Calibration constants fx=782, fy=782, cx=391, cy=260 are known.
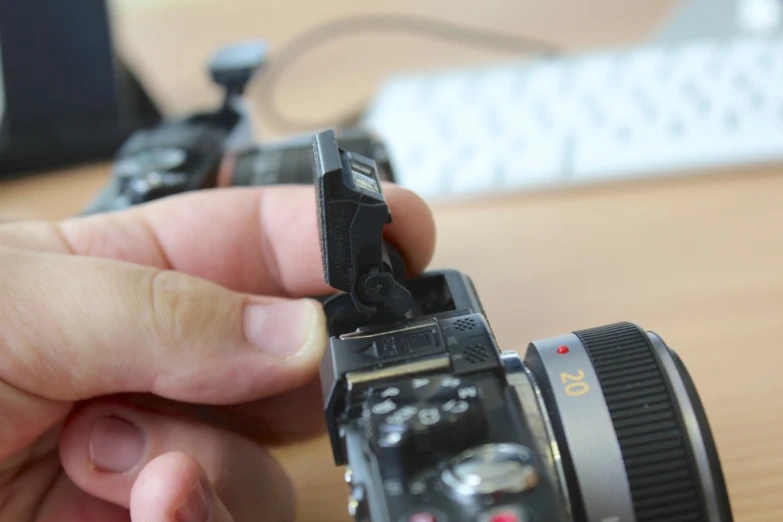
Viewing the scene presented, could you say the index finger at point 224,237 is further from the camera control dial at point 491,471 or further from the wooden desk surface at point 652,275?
the camera control dial at point 491,471

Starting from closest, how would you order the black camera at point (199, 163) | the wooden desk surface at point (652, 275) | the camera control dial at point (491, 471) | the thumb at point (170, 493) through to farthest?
the camera control dial at point (491, 471) < the thumb at point (170, 493) < the wooden desk surface at point (652, 275) < the black camera at point (199, 163)

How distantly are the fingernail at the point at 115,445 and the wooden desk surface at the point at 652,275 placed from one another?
0.11 m

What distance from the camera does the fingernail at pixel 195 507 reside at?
0.45 metres

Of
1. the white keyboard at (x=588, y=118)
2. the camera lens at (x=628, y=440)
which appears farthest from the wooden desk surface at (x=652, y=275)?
the camera lens at (x=628, y=440)

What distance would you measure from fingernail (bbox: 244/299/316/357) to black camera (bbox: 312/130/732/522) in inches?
2.9

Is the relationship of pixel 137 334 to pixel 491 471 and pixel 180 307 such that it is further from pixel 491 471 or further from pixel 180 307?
pixel 491 471

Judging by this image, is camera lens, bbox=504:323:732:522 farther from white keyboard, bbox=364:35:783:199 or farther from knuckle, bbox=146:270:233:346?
white keyboard, bbox=364:35:783:199

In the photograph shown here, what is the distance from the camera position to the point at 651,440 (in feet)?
1.28

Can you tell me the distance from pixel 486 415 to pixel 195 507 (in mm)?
193

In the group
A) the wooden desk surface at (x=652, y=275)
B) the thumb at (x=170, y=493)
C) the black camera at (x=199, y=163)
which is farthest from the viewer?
the black camera at (x=199, y=163)

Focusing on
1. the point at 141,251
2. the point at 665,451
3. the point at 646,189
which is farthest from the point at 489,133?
the point at 665,451

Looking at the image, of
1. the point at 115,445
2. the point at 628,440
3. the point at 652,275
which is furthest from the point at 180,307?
the point at 652,275

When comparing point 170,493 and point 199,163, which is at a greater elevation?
point 199,163

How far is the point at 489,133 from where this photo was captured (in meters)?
0.86
